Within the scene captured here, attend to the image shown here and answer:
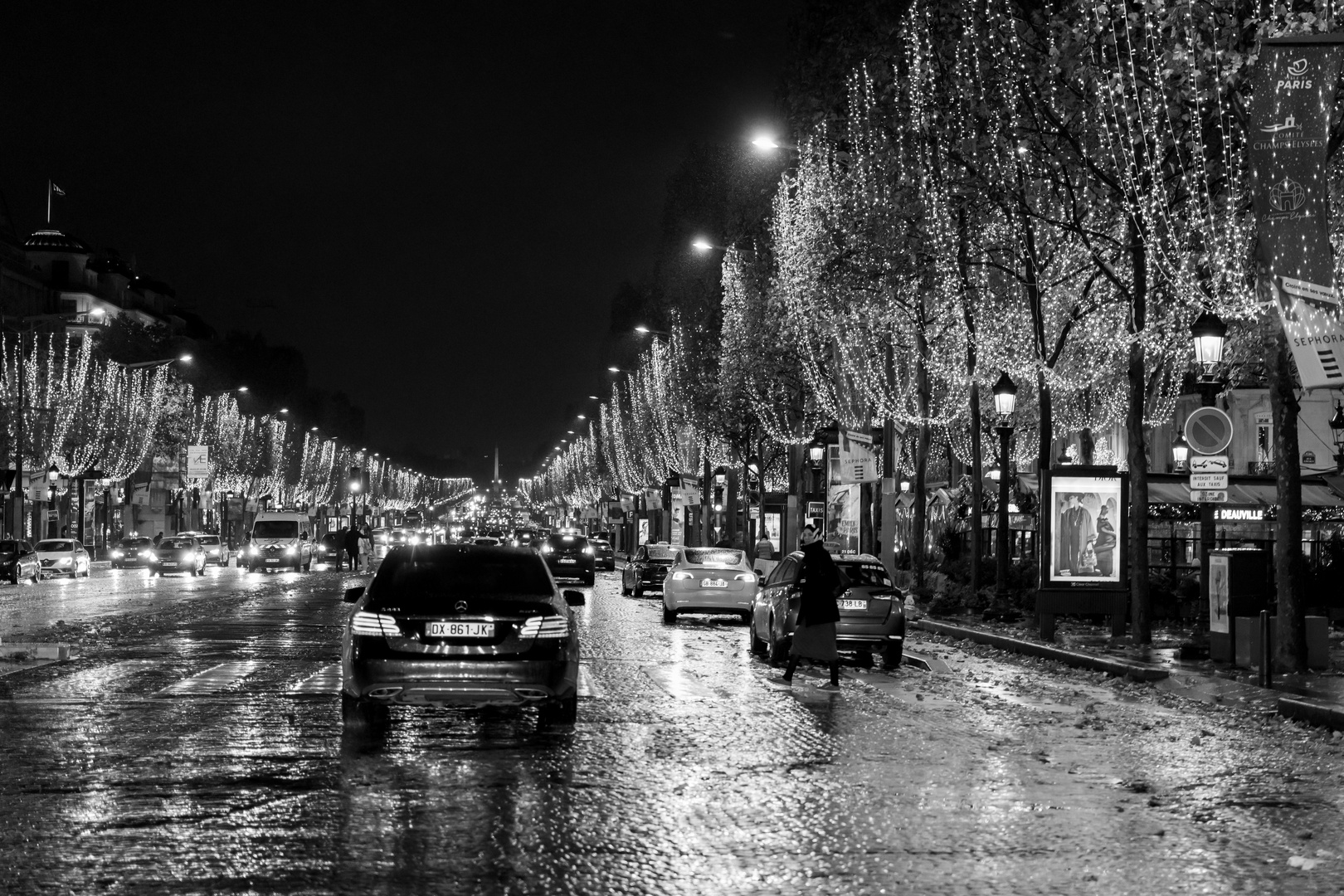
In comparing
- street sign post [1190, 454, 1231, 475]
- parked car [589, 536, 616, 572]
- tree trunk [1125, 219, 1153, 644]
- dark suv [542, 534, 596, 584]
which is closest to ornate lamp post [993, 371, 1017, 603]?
tree trunk [1125, 219, 1153, 644]

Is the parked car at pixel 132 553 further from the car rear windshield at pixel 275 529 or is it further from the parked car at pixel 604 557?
the parked car at pixel 604 557

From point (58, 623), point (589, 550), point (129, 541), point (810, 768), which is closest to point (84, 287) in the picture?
point (129, 541)

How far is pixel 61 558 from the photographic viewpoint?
5759cm

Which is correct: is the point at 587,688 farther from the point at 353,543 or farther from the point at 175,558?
the point at 353,543

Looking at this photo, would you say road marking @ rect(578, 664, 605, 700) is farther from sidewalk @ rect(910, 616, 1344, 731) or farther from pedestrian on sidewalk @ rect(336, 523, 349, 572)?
pedestrian on sidewalk @ rect(336, 523, 349, 572)

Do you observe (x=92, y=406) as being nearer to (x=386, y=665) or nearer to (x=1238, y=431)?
(x=1238, y=431)

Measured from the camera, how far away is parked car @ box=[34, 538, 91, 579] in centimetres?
5703

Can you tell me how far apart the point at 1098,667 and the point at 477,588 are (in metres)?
11.6

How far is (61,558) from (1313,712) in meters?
50.2

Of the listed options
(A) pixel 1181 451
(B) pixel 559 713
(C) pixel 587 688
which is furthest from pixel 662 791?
(A) pixel 1181 451

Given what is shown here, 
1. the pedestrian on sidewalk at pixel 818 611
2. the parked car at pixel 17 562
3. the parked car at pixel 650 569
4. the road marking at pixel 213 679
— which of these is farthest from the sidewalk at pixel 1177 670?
the parked car at pixel 17 562

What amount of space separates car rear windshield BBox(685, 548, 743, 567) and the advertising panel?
6.87 m

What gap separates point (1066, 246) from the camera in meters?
32.4

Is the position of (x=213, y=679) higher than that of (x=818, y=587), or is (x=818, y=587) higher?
(x=818, y=587)
